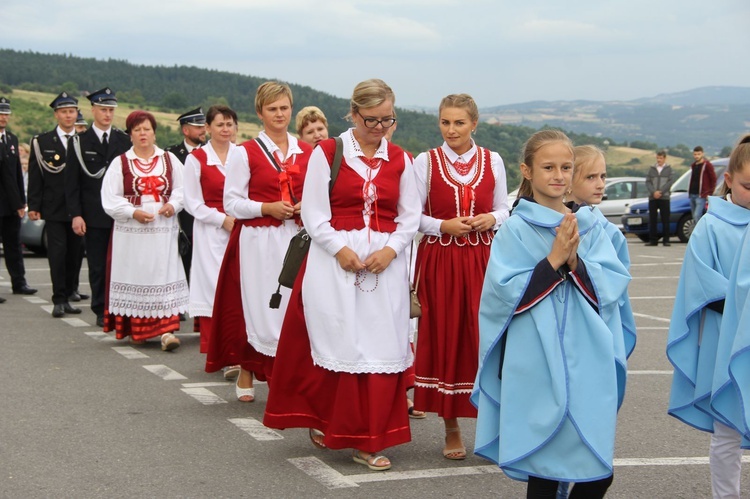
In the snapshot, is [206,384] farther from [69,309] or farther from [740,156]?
[740,156]

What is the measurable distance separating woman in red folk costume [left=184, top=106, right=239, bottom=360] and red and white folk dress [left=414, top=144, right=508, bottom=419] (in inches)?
117

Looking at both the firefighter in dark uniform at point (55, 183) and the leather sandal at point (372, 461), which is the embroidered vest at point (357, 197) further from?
the firefighter in dark uniform at point (55, 183)

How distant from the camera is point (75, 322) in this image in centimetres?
1198

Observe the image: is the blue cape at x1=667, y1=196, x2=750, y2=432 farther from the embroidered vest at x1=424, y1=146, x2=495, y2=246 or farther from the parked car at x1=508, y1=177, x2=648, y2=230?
the parked car at x1=508, y1=177, x2=648, y2=230

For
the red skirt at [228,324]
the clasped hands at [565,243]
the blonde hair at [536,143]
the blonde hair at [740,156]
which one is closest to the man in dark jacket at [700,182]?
the red skirt at [228,324]

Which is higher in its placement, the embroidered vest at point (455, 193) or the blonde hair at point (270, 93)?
the blonde hair at point (270, 93)

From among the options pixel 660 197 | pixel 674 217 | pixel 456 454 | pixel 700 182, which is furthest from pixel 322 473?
pixel 674 217

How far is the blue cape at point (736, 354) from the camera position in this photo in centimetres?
465

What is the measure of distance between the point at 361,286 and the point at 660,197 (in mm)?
18368

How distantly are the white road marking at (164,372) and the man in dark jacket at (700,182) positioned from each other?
52.6 ft

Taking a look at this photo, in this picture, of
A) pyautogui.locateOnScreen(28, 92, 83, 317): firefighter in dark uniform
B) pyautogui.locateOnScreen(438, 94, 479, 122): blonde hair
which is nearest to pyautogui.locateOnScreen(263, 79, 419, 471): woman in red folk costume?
pyautogui.locateOnScreen(438, 94, 479, 122): blonde hair

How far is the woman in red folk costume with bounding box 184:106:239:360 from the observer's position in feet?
30.3

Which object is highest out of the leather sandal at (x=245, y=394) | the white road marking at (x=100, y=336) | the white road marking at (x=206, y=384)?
the leather sandal at (x=245, y=394)

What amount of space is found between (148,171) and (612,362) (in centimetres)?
654
